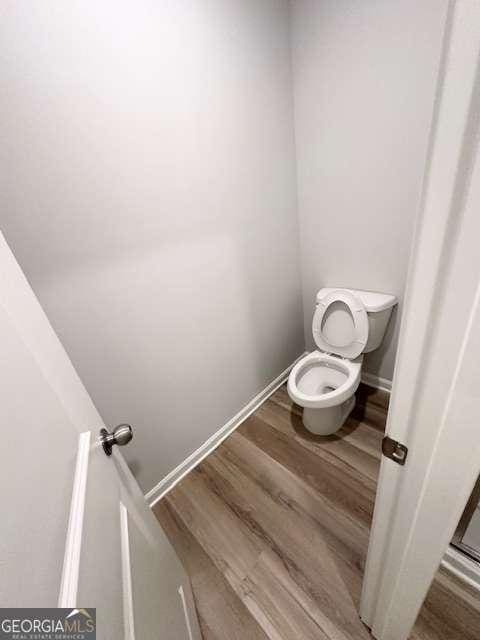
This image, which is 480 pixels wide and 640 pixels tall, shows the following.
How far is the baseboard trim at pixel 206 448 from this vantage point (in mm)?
1380

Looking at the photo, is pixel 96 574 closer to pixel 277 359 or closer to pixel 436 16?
pixel 277 359

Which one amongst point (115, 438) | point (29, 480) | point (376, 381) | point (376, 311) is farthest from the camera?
point (376, 381)

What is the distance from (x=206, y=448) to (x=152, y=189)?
1.41 m

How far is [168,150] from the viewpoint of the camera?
1049 millimetres

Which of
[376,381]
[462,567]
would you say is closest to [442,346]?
[462,567]

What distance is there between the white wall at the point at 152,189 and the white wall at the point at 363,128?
146 millimetres

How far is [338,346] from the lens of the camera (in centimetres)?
159

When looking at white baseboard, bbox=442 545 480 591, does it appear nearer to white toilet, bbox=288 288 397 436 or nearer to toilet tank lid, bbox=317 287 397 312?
white toilet, bbox=288 288 397 436

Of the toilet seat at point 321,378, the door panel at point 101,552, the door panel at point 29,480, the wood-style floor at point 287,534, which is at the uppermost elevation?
the door panel at point 29,480

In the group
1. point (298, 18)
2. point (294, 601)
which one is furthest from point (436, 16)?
point (294, 601)

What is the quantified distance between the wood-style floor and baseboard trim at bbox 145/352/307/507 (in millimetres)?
38

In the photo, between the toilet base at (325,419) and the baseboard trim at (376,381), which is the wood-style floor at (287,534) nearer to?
the toilet base at (325,419)

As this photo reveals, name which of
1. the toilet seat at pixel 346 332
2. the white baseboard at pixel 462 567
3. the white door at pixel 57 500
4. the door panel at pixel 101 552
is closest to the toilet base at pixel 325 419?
the toilet seat at pixel 346 332

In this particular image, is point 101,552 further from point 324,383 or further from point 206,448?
point 324,383
